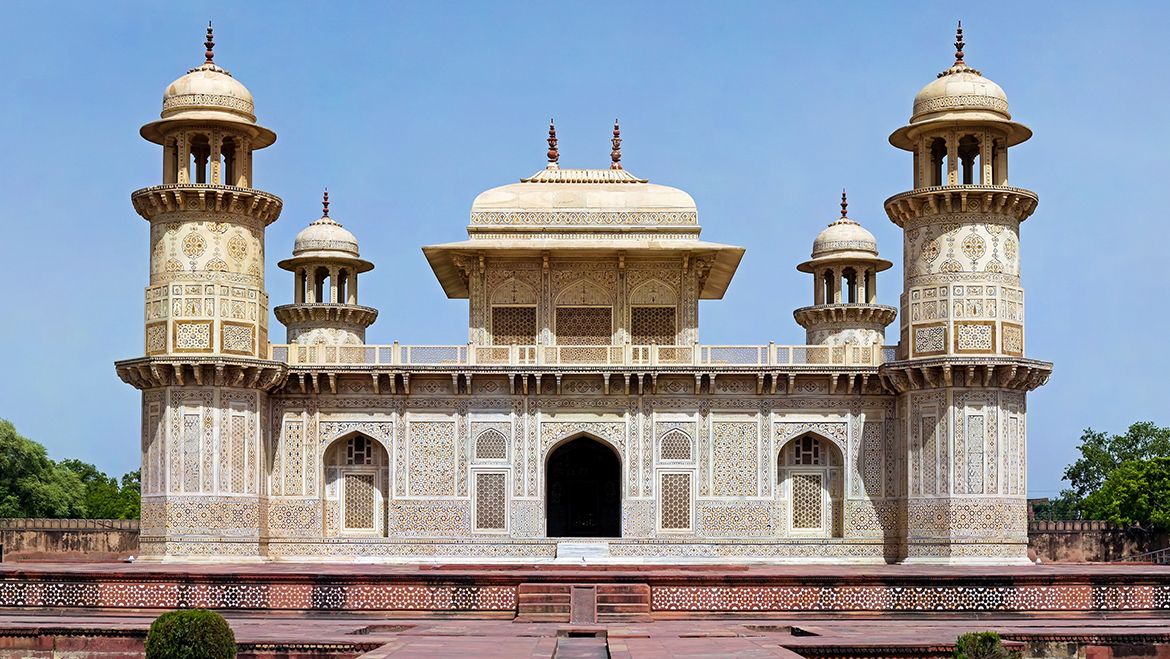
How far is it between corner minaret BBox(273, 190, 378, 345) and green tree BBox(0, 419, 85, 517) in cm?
1334

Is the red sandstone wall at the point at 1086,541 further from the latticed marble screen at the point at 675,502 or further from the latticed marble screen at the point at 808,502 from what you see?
the latticed marble screen at the point at 675,502

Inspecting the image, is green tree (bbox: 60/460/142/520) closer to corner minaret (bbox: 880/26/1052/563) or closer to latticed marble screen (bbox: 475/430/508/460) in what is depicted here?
latticed marble screen (bbox: 475/430/508/460)

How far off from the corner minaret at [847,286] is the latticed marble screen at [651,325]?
7.73 metres

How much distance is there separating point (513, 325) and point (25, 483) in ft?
72.7

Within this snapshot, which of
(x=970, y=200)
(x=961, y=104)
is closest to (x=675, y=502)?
(x=970, y=200)

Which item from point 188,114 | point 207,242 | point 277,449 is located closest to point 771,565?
point 277,449

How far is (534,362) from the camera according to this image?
25453 millimetres

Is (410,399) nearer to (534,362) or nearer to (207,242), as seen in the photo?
(534,362)

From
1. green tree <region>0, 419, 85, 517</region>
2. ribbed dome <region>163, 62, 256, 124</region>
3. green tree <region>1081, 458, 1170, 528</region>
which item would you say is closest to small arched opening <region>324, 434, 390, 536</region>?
ribbed dome <region>163, 62, 256, 124</region>

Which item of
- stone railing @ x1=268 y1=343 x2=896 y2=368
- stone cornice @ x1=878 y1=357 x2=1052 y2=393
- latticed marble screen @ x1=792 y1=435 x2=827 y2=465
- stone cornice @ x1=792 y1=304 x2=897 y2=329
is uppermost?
stone cornice @ x1=792 y1=304 x2=897 y2=329

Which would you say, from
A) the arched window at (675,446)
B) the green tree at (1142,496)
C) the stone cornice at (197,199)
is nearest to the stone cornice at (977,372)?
the arched window at (675,446)

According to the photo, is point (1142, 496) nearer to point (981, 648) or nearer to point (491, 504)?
point (491, 504)

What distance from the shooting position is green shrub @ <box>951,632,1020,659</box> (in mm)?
11102

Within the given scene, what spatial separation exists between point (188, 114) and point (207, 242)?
84.4 inches
